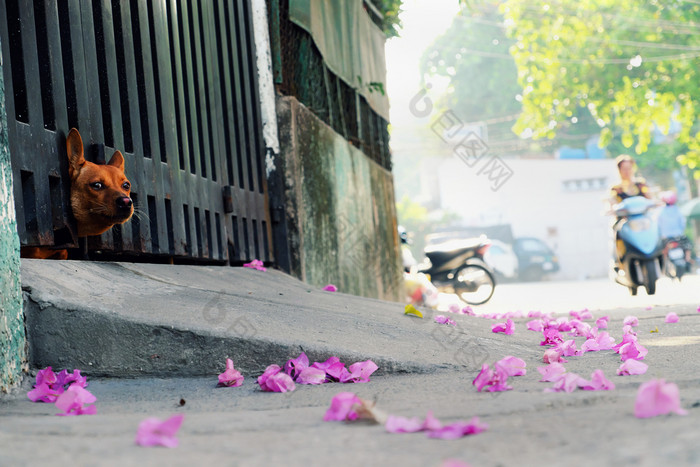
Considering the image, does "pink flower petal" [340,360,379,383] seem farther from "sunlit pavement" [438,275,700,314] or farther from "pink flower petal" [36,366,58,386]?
"sunlit pavement" [438,275,700,314]

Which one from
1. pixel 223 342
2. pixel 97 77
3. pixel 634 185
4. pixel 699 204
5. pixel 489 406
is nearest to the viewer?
pixel 489 406

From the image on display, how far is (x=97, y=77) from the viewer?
3139mm

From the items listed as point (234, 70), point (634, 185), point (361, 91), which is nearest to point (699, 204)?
point (634, 185)

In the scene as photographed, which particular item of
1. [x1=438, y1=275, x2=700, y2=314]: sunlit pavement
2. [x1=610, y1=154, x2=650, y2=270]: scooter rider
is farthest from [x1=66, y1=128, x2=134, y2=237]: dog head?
[x1=610, y1=154, x2=650, y2=270]: scooter rider

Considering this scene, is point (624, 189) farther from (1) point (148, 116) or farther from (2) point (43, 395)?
(2) point (43, 395)

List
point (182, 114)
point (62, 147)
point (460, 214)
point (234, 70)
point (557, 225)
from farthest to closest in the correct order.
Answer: point (460, 214) < point (557, 225) < point (234, 70) < point (182, 114) < point (62, 147)

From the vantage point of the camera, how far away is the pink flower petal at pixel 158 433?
143 centimetres

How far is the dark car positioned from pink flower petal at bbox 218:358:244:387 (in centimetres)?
2529

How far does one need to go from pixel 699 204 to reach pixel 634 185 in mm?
21123

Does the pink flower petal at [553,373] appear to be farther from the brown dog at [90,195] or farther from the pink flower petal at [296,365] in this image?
the brown dog at [90,195]

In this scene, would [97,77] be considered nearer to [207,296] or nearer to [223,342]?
[207,296]

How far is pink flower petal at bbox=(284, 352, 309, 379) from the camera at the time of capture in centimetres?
241

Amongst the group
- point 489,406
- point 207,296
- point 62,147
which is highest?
point 62,147

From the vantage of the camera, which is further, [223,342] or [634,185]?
[634,185]
